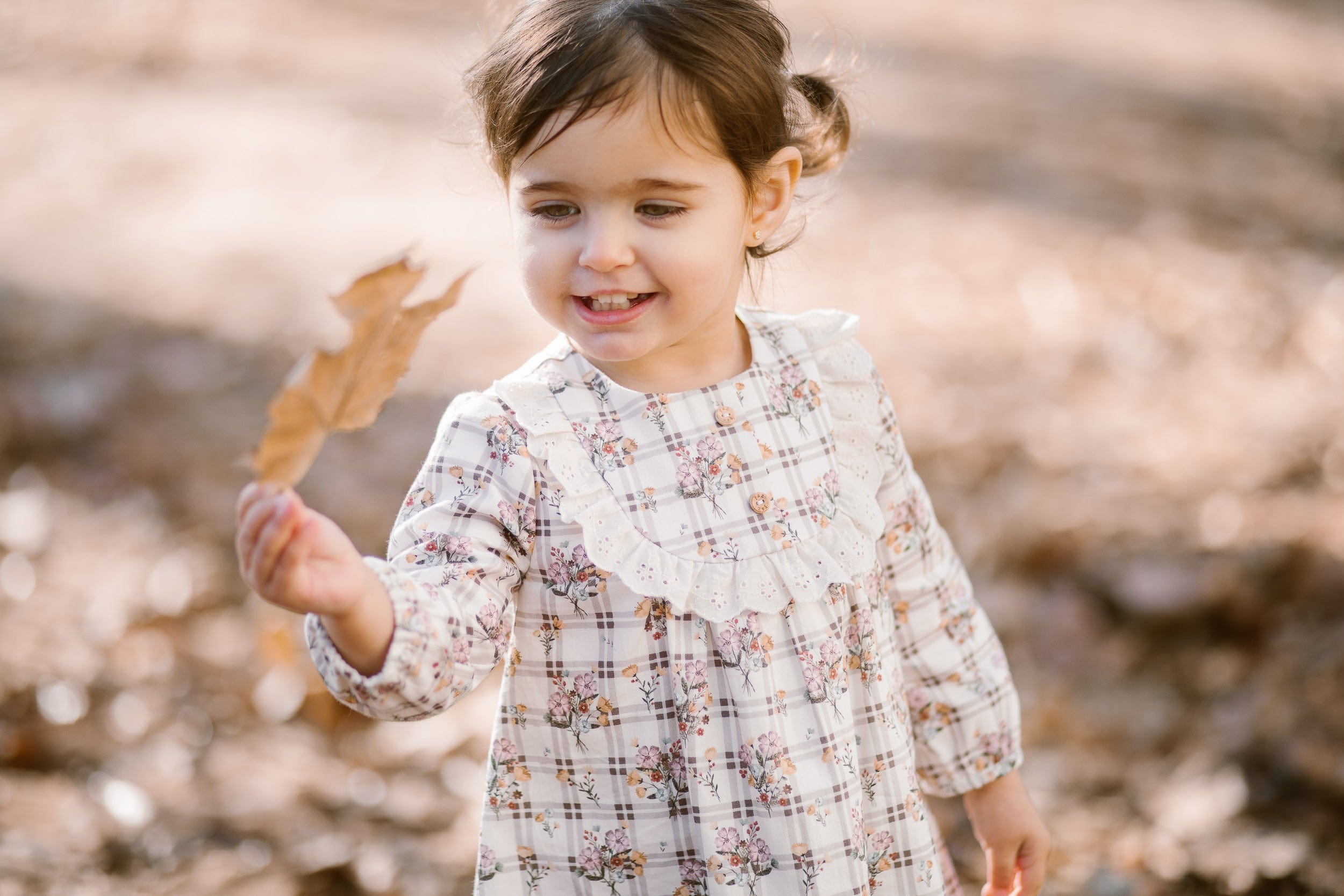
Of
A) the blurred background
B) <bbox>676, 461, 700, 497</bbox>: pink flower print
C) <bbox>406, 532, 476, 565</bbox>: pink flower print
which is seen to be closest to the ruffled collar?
<bbox>676, 461, 700, 497</bbox>: pink flower print

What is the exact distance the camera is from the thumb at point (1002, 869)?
61.7 inches

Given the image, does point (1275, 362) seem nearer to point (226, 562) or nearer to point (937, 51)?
point (226, 562)

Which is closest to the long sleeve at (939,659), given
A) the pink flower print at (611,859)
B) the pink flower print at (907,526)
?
the pink flower print at (907,526)

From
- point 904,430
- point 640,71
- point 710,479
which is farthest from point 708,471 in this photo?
A: point 904,430

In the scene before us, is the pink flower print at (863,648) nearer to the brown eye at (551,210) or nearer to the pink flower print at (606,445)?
the pink flower print at (606,445)

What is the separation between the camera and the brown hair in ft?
4.09

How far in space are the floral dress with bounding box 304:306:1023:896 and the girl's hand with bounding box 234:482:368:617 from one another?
17 cm

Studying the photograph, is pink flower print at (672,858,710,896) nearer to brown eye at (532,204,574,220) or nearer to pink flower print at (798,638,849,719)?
pink flower print at (798,638,849,719)

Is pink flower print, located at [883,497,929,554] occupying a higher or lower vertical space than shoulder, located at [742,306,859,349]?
lower

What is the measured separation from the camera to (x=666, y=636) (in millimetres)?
1301

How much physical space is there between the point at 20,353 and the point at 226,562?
1.25m

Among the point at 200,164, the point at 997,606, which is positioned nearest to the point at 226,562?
the point at 997,606

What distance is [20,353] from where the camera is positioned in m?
3.57

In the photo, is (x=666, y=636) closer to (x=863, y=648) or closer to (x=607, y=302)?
(x=863, y=648)
